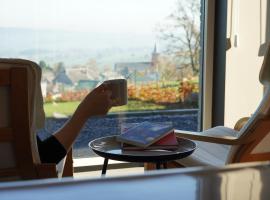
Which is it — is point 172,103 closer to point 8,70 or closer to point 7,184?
point 8,70

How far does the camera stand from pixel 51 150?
1779 mm

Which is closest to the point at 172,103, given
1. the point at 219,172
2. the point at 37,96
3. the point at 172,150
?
the point at 172,150

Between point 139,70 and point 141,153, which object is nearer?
point 141,153

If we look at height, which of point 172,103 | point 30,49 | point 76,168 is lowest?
point 76,168

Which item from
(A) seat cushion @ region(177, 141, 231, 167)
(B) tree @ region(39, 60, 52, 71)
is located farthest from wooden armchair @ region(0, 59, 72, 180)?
(B) tree @ region(39, 60, 52, 71)

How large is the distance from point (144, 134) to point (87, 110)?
0.89ft

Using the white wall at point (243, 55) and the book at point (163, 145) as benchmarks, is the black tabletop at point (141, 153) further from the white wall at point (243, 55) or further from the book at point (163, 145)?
the white wall at point (243, 55)

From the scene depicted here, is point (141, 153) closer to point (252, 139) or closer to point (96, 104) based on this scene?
point (96, 104)

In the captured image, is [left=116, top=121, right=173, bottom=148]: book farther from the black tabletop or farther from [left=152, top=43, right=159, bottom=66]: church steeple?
[left=152, top=43, right=159, bottom=66]: church steeple

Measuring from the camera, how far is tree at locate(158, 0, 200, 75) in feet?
11.0

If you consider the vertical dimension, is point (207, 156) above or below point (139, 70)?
below

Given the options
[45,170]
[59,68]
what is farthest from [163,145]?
[59,68]

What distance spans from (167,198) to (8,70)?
2.55 ft

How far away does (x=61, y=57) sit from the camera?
313 centimetres
